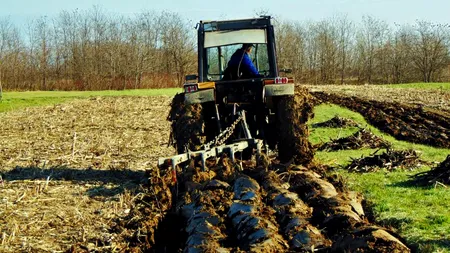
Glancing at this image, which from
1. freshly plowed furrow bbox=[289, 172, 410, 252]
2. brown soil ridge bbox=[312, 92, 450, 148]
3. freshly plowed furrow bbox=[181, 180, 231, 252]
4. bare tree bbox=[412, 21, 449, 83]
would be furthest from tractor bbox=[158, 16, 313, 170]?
bare tree bbox=[412, 21, 449, 83]

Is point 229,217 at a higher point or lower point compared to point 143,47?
lower

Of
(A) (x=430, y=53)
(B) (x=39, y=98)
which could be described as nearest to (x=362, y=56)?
(A) (x=430, y=53)

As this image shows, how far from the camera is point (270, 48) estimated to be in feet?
32.7

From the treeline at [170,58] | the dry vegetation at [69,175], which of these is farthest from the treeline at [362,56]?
the dry vegetation at [69,175]

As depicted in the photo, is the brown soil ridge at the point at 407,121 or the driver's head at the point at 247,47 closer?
the driver's head at the point at 247,47

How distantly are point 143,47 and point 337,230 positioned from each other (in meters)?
57.0

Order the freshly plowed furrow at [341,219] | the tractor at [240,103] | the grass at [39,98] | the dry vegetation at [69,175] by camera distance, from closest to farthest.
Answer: the freshly plowed furrow at [341,219] < the dry vegetation at [69,175] < the tractor at [240,103] < the grass at [39,98]

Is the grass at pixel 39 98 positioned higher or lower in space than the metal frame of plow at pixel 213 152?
lower

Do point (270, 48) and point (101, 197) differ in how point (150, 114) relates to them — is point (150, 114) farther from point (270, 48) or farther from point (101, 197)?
point (101, 197)

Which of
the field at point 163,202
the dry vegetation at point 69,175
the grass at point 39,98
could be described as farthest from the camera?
the grass at point 39,98

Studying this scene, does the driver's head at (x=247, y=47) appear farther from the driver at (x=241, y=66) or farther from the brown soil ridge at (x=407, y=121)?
the brown soil ridge at (x=407, y=121)

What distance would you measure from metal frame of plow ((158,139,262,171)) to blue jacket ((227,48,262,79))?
1564 millimetres

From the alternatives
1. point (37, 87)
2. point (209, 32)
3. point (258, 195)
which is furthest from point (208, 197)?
point (37, 87)

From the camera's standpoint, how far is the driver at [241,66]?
9.64 m
